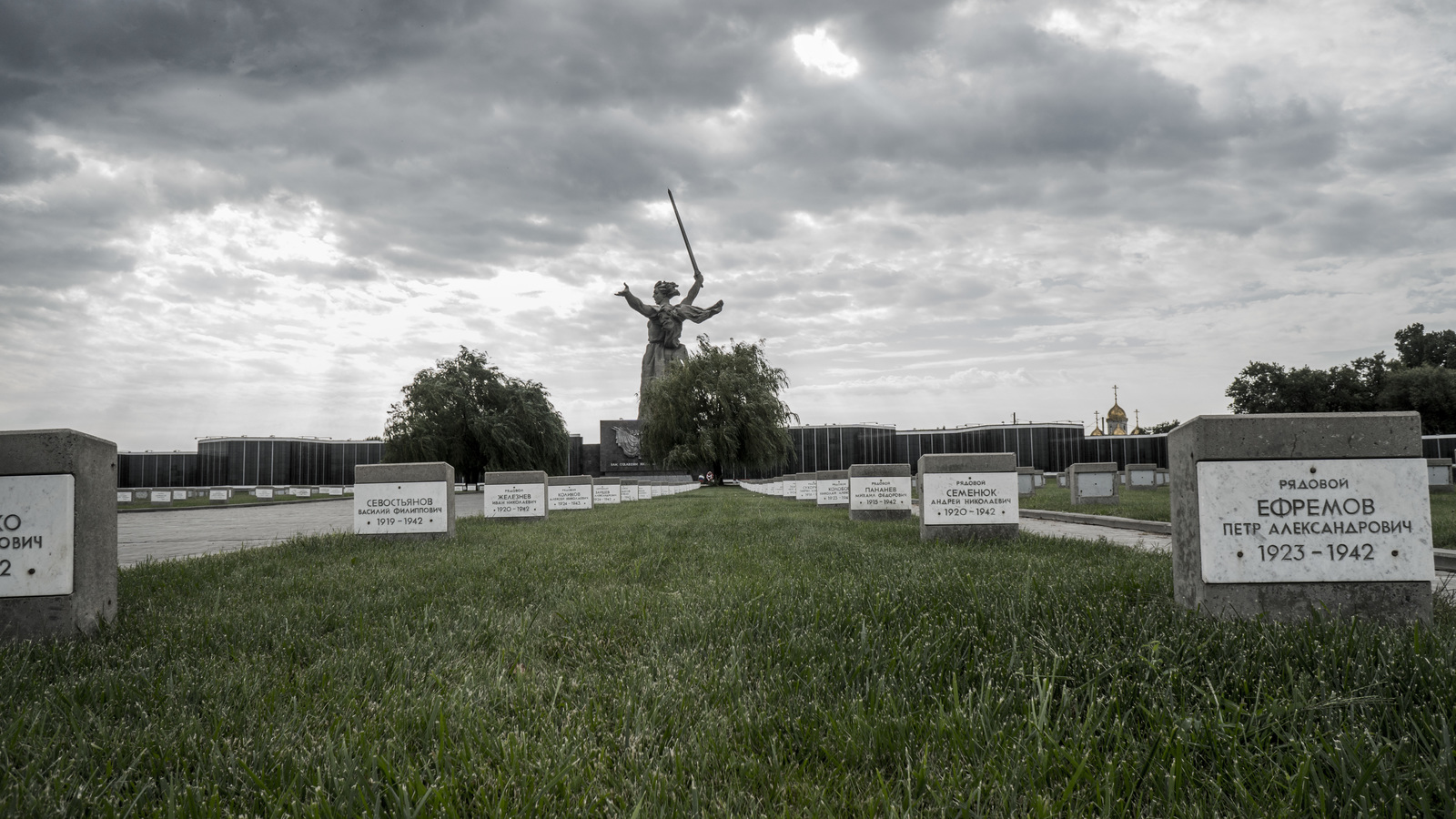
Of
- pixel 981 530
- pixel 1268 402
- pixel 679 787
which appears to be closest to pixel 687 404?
pixel 981 530

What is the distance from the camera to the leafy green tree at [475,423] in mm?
42375

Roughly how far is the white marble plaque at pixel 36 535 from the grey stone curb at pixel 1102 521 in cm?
1132

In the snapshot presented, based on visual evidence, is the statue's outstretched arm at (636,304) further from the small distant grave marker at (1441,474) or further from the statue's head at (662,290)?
the small distant grave marker at (1441,474)

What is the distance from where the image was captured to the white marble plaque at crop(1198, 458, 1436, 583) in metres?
3.63

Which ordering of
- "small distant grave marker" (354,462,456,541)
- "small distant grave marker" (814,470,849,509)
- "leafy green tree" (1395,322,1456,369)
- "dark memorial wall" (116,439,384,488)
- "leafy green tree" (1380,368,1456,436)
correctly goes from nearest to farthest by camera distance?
"small distant grave marker" (354,462,456,541), "small distant grave marker" (814,470,849,509), "leafy green tree" (1380,368,1456,436), "leafy green tree" (1395,322,1456,369), "dark memorial wall" (116,439,384,488)

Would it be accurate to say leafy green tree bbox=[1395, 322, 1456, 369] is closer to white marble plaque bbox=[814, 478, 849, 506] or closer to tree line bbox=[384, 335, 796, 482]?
tree line bbox=[384, 335, 796, 482]

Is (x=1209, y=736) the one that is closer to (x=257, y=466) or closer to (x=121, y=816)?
(x=121, y=816)

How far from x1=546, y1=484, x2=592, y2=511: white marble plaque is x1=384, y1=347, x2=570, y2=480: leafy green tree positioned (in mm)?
24329

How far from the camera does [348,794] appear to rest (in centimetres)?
188

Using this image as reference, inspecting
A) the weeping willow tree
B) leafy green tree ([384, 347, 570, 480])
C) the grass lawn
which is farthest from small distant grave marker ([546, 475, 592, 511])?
leafy green tree ([384, 347, 570, 480])

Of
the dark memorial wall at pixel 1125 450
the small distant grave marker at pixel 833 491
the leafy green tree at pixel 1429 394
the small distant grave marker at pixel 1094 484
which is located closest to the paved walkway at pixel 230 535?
the small distant grave marker at pixel 1094 484

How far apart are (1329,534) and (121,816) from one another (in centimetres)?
479

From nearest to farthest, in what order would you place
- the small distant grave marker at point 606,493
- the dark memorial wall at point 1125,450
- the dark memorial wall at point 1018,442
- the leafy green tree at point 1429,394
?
the small distant grave marker at point 606,493
the leafy green tree at point 1429,394
the dark memorial wall at point 1125,450
the dark memorial wall at point 1018,442

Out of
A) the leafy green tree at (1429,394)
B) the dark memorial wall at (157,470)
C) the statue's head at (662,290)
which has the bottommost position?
the dark memorial wall at (157,470)
